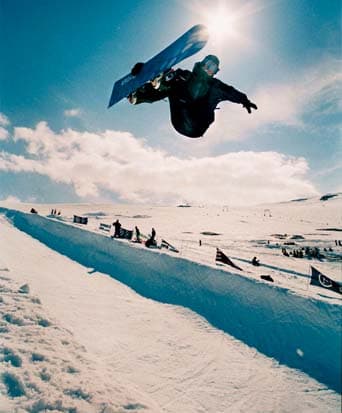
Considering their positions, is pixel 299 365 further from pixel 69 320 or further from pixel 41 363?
pixel 69 320

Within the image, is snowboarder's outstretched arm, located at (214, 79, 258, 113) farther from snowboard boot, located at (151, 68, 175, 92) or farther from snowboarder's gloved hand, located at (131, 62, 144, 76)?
snowboarder's gloved hand, located at (131, 62, 144, 76)

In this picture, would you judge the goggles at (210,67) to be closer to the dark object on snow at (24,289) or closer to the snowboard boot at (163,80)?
the snowboard boot at (163,80)

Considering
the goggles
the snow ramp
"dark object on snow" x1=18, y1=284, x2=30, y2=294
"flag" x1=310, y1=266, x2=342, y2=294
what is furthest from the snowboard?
"flag" x1=310, y1=266, x2=342, y2=294

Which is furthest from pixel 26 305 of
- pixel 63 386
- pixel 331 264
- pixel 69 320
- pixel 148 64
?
pixel 331 264

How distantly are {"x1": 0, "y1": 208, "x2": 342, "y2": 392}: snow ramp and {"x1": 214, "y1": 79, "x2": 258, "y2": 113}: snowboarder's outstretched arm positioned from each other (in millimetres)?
5744

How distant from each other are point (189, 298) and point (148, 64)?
341 inches

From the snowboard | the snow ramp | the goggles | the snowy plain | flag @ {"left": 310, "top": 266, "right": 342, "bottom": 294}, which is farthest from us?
flag @ {"left": 310, "top": 266, "right": 342, "bottom": 294}

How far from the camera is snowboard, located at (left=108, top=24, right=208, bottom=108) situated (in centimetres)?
371

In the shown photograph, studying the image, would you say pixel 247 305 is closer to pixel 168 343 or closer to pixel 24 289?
pixel 168 343

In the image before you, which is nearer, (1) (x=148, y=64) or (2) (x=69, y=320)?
(1) (x=148, y=64)

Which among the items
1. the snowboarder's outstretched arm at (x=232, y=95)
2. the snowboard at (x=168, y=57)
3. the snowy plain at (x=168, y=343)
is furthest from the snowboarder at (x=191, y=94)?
the snowy plain at (x=168, y=343)

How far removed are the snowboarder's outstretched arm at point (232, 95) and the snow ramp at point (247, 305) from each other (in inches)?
226

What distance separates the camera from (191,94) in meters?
4.26

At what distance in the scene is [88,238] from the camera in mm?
20766
